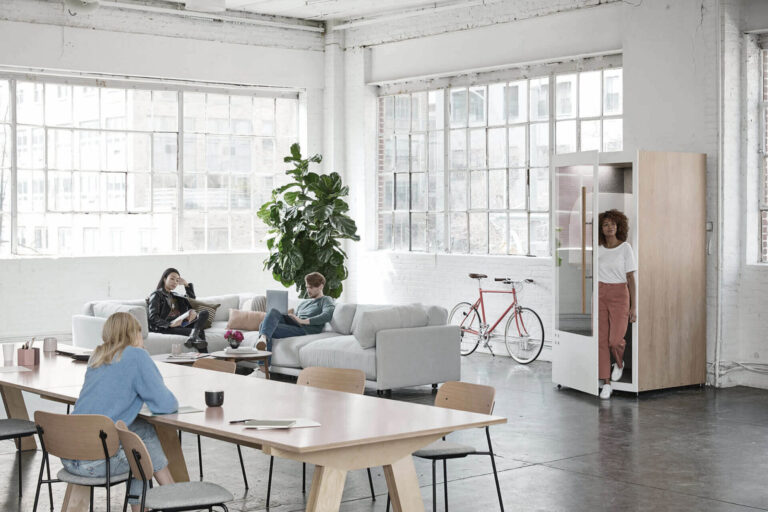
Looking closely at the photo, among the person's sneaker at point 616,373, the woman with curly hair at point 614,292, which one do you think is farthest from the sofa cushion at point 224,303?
the person's sneaker at point 616,373

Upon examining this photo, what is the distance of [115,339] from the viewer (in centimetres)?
521

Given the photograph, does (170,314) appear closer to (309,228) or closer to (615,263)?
(309,228)

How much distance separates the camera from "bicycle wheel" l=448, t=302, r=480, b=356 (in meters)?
12.9

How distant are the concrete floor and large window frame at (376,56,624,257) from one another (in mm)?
3492

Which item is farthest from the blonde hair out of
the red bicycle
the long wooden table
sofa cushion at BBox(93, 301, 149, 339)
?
the red bicycle

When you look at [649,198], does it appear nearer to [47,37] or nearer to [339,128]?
[339,128]

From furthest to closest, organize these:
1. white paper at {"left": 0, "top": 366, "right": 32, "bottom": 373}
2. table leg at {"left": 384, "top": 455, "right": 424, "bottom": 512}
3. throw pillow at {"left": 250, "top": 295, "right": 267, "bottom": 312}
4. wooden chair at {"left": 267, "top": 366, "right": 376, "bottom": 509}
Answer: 1. throw pillow at {"left": 250, "top": 295, "right": 267, "bottom": 312}
2. white paper at {"left": 0, "top": 366, "right": 32, "bottom": 373}
3. wooden chair at {"left": 267, "top": 366, "right": 376, "bottom": 509}
4. table leg at {"left": 384, "top": 455, "right": 424, "bottom": 512}

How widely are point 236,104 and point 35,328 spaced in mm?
4139

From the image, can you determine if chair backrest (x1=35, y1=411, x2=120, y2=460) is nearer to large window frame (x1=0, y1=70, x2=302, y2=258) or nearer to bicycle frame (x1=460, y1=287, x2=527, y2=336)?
bicycle frame (x1=460, y1=287, x2=527, y2=336)

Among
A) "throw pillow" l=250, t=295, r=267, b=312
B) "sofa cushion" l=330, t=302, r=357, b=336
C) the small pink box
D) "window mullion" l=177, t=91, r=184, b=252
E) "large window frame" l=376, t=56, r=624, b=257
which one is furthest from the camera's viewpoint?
"window mullion" l=177, t=91, r=184, b=252

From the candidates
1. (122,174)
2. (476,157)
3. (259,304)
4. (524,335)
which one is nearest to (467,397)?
(259,304)

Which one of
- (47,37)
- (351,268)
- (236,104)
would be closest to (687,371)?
(351,268)

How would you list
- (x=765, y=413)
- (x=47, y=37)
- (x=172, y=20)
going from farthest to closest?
(x=172, y=20) → (x=47, y=37) → (x=765, y=413)

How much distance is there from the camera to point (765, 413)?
9.04m
